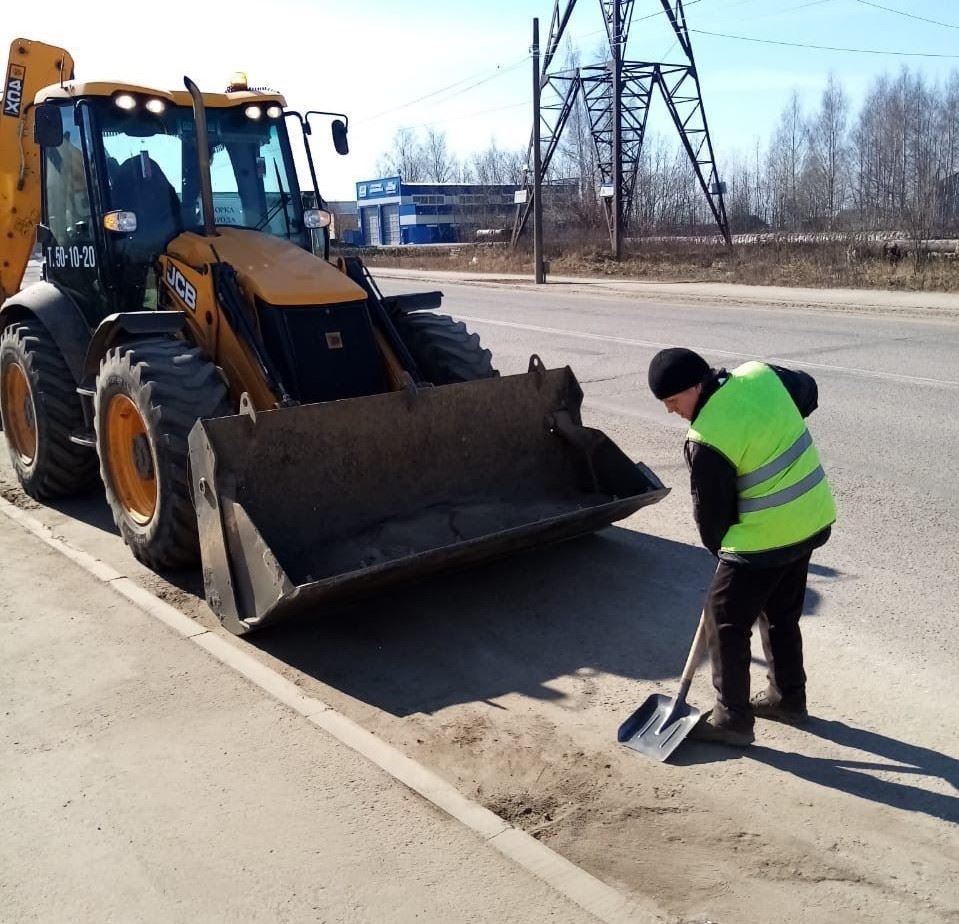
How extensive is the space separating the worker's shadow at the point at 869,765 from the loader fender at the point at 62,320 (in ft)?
16.9

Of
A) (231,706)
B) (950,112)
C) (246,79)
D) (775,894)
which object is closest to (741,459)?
(775,894)

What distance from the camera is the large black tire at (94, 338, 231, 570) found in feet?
18.4

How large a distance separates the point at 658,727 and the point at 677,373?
1383mm

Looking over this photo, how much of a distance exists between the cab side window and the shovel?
4.96 metres

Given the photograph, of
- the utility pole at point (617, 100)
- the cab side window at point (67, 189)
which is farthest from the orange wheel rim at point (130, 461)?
the utility pole at point (617, 100)

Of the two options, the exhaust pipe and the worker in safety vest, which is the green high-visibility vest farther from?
the exhaust pipe

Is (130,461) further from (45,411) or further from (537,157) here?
(537,157)

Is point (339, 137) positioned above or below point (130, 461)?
above

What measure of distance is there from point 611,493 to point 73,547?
11.1ft

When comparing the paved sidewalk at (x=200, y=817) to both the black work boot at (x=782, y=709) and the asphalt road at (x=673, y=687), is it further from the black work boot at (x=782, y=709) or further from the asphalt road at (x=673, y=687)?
the black work boot at (x=782, y=709)

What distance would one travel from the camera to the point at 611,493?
Result: 240 inches

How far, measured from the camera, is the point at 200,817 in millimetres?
3592

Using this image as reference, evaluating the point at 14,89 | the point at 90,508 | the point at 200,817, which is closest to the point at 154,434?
the point at 90,508

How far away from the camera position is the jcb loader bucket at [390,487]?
490 centimetres
